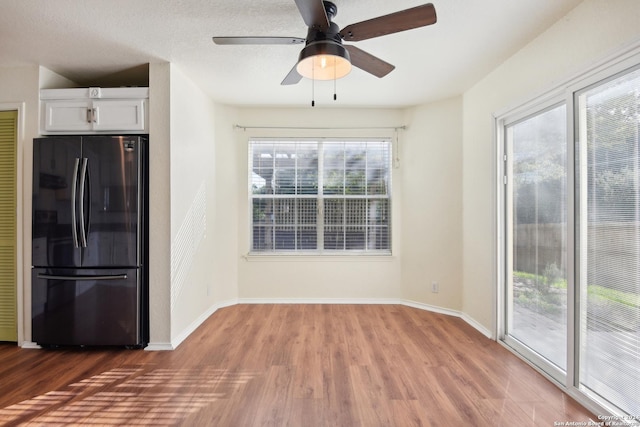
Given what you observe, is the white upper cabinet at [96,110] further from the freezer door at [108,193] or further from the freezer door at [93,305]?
the freezer door at [93,305]

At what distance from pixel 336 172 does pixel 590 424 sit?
3264mm

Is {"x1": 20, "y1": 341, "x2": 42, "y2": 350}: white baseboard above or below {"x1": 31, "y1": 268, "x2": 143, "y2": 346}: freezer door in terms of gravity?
below

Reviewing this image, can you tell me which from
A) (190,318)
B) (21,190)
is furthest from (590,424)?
(21,190)

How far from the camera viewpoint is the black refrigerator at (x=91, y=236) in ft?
8.57

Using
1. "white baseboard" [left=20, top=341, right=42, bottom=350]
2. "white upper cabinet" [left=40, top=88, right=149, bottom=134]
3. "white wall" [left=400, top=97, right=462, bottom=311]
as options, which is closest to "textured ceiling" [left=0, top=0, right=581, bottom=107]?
"white upper cabinet" [left=40, top=88, right=149, bottom=134]

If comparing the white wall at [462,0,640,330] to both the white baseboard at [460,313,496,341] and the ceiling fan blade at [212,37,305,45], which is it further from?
the ceiling fan blade at [212,37,305,45]

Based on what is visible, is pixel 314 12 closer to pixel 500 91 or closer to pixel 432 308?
pixel 500 91

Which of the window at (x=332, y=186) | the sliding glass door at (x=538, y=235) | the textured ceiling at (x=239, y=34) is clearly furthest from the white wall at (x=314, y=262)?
the sliding glass door at (x=538, y=235)

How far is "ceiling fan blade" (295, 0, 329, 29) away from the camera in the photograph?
148 cm

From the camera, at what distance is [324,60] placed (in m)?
1.83

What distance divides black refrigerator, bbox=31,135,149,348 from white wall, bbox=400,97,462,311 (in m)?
3.09

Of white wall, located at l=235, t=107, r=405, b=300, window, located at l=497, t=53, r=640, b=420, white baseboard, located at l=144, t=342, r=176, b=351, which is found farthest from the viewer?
white wall, located at l=235, t=107, r=405, b=300

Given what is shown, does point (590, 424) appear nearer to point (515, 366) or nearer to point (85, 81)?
point (515, 366)

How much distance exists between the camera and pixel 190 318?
3088 mm
